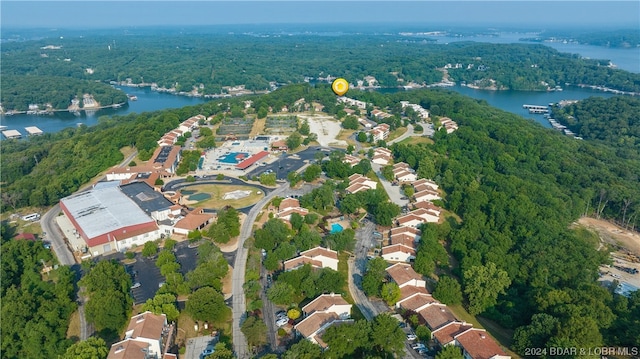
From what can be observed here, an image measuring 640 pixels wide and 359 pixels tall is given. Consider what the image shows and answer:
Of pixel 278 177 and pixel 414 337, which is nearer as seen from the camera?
pixel 414 337

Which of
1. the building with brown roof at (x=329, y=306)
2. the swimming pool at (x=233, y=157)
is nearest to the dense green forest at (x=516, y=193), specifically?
the building with brown roof at (x=329, y=306)

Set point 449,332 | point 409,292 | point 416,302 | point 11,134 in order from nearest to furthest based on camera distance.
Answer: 1. point 449,332
2. point 416,302
3. point 409,292
4. point 11,134

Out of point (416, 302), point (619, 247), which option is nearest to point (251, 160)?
point (416, 302)

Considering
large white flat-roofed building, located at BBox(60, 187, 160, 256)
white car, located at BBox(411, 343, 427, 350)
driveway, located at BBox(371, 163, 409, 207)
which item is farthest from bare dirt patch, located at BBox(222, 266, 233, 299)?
driveway, located at BBox(371, 163, 409, 207)

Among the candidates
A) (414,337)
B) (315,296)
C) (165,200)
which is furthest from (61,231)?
(414,337)

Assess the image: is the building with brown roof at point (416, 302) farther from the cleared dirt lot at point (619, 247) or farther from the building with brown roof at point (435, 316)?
the cleared dirt lot at point (619, 247)

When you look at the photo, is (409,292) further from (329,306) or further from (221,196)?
(221,196)

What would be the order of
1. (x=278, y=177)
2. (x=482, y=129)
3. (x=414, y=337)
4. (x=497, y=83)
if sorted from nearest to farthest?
(x=414, y=337)
(x=278, y=177)
(x=482, y=129)
(x=497, y=83)

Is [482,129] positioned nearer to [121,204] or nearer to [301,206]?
[301,206]
